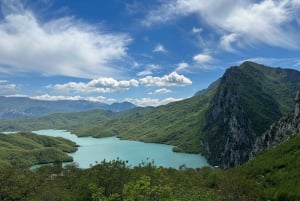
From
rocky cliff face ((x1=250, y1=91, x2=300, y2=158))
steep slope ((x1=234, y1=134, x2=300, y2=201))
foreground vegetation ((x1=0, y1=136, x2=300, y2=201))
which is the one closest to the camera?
foreground vegetation ((x1=0, y1=136, x2=300, y2=201))

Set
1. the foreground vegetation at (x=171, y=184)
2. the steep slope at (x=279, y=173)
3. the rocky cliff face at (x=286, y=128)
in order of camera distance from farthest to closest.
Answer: the rocky cliff face at (x=286, y=128), the steep slope at (x=279, y=173), the foreground vegetation at (x=171, y=184)

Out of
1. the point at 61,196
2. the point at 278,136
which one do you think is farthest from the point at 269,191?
the point at 278,136

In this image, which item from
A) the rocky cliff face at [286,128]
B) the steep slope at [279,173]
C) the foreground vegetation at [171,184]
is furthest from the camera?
the rocky cliff face at [286,128]

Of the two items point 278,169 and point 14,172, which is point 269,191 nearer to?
point 278,169

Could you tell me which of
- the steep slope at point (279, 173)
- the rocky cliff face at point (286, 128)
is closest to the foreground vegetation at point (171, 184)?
the steep slope at point (279, 173)

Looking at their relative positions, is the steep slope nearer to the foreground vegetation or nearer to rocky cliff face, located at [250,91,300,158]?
the foreground vegetation

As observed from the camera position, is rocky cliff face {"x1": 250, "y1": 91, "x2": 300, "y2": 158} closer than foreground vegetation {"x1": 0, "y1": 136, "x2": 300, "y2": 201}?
No

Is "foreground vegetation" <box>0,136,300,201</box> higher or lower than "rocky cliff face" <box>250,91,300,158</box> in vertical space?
lower

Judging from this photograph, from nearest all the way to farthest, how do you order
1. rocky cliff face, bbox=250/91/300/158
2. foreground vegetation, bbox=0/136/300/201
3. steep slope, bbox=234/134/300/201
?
foreground vegetation, bbox=0/136/300/201
steep slope, bbox=234/134/300/201
rocky cliff face, bbox=250/91/300/158

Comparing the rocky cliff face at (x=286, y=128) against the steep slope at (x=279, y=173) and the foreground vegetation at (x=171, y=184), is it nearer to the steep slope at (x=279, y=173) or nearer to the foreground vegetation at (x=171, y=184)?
the steep slope at (x=279, y=173)

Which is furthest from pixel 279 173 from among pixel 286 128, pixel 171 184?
pixel 286 128

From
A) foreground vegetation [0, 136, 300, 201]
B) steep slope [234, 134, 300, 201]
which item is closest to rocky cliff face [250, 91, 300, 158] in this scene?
steep slope [234, 134, 300, 201]
